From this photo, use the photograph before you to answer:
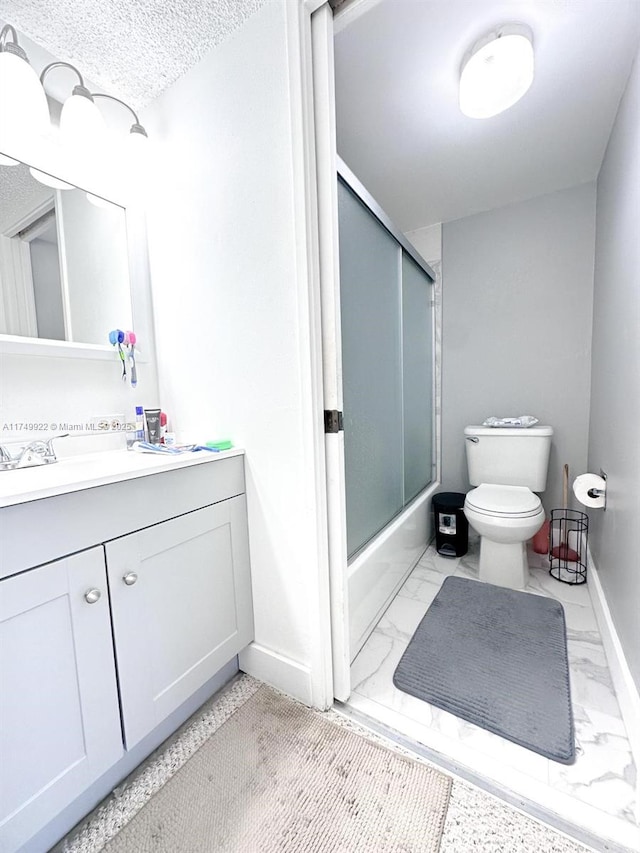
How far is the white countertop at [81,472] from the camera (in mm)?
723

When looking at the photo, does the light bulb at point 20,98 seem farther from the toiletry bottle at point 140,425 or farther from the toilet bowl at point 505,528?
the toilet bowl at point 505,528

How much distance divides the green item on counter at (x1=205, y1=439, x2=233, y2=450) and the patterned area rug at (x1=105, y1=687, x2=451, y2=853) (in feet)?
2.87

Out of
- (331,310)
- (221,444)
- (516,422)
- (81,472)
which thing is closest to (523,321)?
(516,422)

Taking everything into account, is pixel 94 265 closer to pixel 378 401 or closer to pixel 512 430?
pixel 378 401

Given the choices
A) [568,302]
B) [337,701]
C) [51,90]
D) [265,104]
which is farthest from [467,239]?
[337,701]

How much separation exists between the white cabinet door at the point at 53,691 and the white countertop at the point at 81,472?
161 mm

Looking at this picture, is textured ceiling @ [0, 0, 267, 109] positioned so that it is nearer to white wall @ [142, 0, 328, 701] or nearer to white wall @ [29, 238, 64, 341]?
white wall @ [142, 0, 328, 701]

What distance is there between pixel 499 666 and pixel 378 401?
1138mm

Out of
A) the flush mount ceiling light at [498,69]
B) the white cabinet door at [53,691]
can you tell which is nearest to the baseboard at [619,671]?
the white cabinet door at [53,691]

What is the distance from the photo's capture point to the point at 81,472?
917 millimetres

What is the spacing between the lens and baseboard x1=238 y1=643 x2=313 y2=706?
1186mm

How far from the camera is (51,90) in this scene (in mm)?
1213

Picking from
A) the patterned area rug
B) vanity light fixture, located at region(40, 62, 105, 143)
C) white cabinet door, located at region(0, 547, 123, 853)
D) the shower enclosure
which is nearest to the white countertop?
white cabinet door, located at region(0, 547, 123, 853)

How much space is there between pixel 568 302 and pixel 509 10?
1438mm
